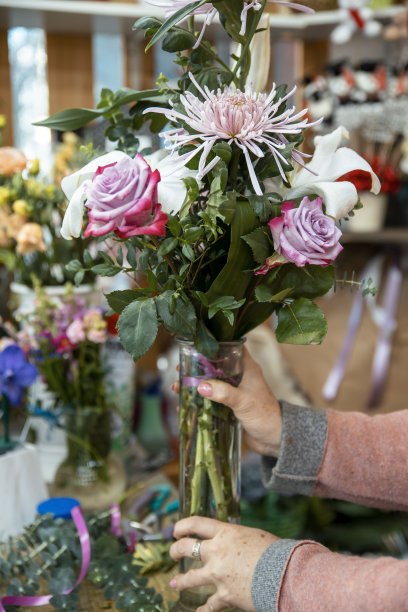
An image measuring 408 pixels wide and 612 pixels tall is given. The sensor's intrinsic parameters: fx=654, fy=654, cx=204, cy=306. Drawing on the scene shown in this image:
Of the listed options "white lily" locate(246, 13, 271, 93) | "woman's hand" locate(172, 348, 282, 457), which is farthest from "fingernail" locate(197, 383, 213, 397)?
"white lily" locate(246, 13, 271, 93)

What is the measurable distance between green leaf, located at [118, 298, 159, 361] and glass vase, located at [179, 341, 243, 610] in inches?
5.5

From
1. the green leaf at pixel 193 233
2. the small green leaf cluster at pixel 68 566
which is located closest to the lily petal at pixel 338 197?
the green leaf at pixel 193 233

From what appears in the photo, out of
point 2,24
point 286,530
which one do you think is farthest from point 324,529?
point 2,24

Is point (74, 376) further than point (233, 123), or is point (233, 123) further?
point (74, 376)

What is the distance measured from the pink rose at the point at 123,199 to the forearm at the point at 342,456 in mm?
355

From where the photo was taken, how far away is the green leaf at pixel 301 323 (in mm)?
647

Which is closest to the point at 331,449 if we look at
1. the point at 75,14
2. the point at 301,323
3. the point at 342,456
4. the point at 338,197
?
the point at 342,456

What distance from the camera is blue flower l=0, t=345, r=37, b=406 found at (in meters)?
0.96

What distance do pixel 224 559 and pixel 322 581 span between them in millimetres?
112

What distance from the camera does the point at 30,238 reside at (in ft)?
3.55

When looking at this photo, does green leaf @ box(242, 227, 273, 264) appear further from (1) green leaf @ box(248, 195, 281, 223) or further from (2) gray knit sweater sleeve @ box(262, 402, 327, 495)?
(2) gray knit sweater sleeve @ box(262, 402, 327, 495)

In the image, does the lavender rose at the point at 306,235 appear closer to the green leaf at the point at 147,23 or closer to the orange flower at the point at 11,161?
the green leaf at the point at 147,23

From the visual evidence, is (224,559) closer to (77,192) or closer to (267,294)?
(267,294)

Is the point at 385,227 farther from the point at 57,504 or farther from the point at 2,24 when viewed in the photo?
the point at 57,504
